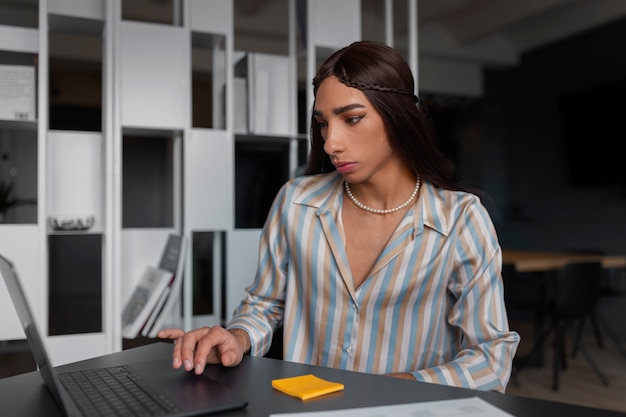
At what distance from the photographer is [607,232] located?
19.8 ft

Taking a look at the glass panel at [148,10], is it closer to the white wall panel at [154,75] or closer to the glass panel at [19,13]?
the glass panel at [19,13]

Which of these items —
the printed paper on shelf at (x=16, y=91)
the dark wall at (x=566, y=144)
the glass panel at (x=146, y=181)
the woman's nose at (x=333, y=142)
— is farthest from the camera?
the glass panel at (x=146, y=181)

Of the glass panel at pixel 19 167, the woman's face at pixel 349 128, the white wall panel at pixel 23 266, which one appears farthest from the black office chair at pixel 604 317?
the glass panel at pixel 19 167

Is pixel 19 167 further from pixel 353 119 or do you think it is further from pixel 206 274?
pixel 353 119

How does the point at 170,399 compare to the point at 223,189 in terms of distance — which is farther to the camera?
the point at 223,189

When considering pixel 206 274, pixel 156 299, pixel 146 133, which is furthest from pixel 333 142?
pixel 206 274

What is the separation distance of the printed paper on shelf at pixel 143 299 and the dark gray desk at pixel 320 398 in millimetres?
1667

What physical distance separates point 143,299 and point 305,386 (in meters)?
2.02

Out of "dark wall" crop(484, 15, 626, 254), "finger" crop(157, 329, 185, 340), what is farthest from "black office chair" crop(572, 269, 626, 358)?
"finger" crop(157, 329, 185, 340)

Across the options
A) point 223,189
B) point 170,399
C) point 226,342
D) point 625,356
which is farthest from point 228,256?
point 625,356

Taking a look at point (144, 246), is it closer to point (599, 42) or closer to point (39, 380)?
point (39, 380)

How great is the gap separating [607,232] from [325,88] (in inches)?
221

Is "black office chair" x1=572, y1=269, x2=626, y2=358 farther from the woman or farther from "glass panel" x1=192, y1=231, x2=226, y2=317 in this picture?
the woman

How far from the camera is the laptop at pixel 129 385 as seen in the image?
74 cm
